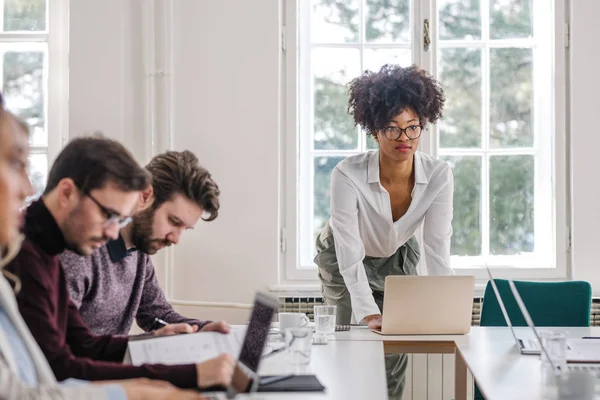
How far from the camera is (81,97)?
13.3 feet

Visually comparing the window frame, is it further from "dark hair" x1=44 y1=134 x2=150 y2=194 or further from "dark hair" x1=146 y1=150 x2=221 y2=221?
"dark hair" x1=44 y1=134 x2=150 y2=194

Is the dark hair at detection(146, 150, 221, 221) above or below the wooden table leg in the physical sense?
above

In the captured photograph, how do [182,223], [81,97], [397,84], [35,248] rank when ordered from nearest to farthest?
1. [35,248]
2. [182,223]
3. [397,84]
4. [81,97]

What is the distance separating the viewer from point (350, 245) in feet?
10.4

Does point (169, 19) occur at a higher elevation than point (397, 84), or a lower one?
higher

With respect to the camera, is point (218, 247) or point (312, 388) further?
point (218, 247)

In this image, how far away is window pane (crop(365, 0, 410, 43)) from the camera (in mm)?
4219

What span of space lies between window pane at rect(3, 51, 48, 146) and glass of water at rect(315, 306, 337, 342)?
212cm

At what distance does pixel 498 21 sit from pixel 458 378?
2165 mm

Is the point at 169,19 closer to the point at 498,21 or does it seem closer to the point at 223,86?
the point at 223,86

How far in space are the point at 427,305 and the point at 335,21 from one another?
195 cm

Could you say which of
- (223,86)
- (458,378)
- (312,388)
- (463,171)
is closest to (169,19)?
(223,86)

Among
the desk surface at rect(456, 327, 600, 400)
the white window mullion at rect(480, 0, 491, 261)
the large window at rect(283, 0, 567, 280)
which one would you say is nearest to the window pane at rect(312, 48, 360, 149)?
the large window at rect(283, 0, 567, 280)

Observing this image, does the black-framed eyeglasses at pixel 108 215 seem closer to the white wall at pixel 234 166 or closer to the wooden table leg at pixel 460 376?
the wooden table leg at pixel 460 376
